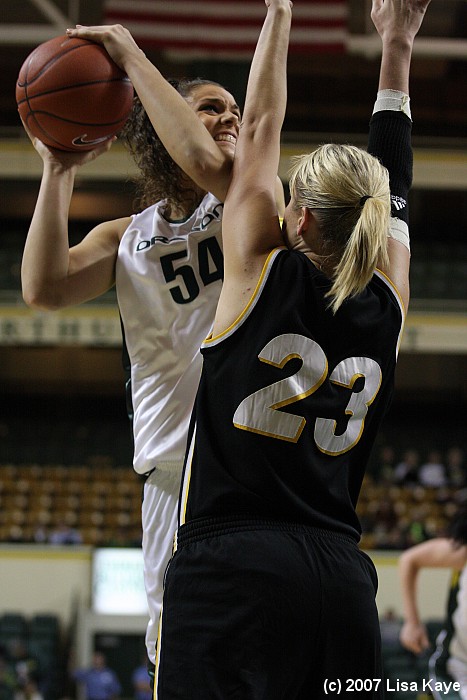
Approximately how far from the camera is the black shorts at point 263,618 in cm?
189

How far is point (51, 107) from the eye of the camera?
104 inches

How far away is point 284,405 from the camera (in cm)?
198

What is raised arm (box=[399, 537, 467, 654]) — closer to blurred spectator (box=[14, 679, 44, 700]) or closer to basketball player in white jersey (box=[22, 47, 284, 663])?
basketball player in white jersey (box=[22, 47, 284, 663])

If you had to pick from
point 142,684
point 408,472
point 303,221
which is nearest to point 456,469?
point 408,472

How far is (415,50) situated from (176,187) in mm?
12040

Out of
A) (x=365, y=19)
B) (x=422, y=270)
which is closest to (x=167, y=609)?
(x=365, y=19)

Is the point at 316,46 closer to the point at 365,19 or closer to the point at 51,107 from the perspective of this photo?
the point at 365,19

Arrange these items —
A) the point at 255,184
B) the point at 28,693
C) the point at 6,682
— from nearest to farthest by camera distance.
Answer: the point at 255,184
the point at 28,693
the point at 6,682

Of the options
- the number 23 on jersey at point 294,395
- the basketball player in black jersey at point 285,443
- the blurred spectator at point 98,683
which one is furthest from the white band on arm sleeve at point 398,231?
the blurred spectator at point 98,683

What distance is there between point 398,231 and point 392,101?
37 centimetres

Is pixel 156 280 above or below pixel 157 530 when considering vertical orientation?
above

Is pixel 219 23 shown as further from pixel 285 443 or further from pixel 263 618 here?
pixel 263 618

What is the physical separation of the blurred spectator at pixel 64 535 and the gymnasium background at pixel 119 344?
28 cm

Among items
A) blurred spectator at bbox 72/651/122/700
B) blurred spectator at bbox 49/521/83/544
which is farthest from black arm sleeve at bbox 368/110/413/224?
blurred spectator at bbox 49/521/83/544
